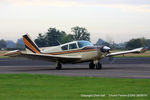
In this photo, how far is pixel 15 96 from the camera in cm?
1257

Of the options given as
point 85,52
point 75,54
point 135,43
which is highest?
point 135,43

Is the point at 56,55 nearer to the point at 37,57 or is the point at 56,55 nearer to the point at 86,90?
the point at 37,57

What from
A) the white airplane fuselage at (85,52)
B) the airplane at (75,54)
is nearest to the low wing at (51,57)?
the airplane at (75,54)

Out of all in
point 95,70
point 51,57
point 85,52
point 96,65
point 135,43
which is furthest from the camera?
point 135,43

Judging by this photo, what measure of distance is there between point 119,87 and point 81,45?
16.4 metres

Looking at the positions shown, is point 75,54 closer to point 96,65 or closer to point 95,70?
point 96,65

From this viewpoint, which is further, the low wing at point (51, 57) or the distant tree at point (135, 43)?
the distant tree at point (135, 43)

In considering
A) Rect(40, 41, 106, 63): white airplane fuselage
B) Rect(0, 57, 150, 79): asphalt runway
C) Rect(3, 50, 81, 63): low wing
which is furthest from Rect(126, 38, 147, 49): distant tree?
Rect(3, 50, 81, 63): low wing

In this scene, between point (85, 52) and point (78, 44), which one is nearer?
point (85, 52)

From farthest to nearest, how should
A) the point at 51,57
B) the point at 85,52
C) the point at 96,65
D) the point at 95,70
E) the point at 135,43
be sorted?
1. the point at 135,43
2. the point at 51,57
3. the point at 85,52
4. the point at 96,65
5. the point at 95,70

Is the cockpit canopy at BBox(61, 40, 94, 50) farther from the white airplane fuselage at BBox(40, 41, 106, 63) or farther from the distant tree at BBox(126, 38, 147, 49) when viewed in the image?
the distant tree at BBox(126, 38, 147, 49)

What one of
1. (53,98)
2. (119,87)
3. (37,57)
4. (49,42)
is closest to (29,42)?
(37,57)

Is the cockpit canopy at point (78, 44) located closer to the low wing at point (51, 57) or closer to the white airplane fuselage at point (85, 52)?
the white airplane fuselage at point (85, 52)

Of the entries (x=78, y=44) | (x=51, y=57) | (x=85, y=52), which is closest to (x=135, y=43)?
(x=78, y=44)
